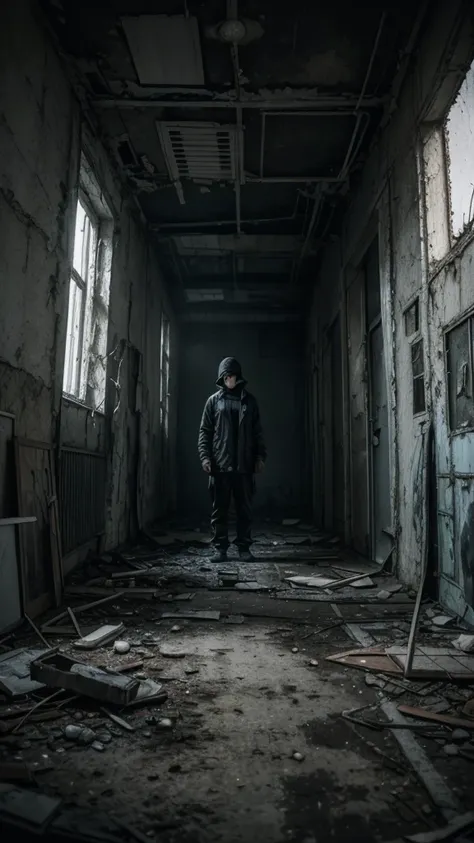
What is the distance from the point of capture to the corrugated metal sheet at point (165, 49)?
3945 mm

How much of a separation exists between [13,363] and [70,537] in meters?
1.71

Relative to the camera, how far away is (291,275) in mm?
9430

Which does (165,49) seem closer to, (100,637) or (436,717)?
(100,637)

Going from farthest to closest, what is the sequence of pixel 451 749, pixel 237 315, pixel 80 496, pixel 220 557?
pixel 237 315
pixel 220 557
pixel 80 496
pixel 451 749

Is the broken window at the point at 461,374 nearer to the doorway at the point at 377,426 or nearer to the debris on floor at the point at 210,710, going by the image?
the debris on floor at the point at 210,710

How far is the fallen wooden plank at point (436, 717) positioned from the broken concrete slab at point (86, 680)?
39.3 inches

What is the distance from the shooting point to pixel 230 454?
548cm

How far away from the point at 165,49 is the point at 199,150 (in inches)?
56.6

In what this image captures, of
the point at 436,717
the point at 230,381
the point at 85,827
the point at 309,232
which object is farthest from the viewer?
the point at 309,232

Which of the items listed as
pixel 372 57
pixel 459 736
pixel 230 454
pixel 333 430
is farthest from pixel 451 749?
pixel 333 430

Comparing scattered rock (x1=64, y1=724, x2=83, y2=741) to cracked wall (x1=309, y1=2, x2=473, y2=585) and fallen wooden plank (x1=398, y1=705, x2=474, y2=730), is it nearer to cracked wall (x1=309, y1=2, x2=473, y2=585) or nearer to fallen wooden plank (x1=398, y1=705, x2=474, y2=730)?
fallen wooden plank (x1=398, y1=705, x2=474, y2=730)

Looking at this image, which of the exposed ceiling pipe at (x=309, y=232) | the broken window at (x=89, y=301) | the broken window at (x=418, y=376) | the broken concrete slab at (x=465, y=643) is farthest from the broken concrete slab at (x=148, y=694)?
the exposed ceiling pipe at (x=309, y=232)

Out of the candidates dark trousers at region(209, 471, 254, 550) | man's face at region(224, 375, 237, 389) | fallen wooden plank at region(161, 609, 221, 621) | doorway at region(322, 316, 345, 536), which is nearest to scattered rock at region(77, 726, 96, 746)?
fallen wooden plank at region(161, 609, 221, 621)

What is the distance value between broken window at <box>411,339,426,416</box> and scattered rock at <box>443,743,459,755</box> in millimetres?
2463
